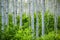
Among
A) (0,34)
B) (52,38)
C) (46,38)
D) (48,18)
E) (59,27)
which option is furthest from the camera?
(59,27)

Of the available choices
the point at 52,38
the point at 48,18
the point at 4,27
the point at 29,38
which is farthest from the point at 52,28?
the point at 4,27

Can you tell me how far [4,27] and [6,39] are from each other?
0.98 m

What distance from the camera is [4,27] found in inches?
314

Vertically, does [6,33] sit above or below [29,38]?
above

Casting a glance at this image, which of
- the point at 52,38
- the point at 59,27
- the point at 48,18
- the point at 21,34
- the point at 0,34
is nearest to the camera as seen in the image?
the point at 0,34

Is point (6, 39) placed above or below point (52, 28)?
above

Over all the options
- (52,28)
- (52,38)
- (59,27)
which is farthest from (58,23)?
(52,38)

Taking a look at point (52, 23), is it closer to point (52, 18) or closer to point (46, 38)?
point (52, 18)

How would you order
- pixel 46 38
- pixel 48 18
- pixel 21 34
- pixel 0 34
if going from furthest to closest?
pixel 48 18 < pixel 46 38 < pixel 21 34 < pixel 0 34

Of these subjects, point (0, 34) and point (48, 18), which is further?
point (48, 18)

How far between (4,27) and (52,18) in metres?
14.0

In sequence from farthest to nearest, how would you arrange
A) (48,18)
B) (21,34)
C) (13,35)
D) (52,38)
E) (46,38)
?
1. (48,18)
2. (52,38)
3. (46,38)
4. (21,34)
5. (13,35)

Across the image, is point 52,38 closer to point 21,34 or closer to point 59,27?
point 21,34

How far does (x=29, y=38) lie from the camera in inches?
366
